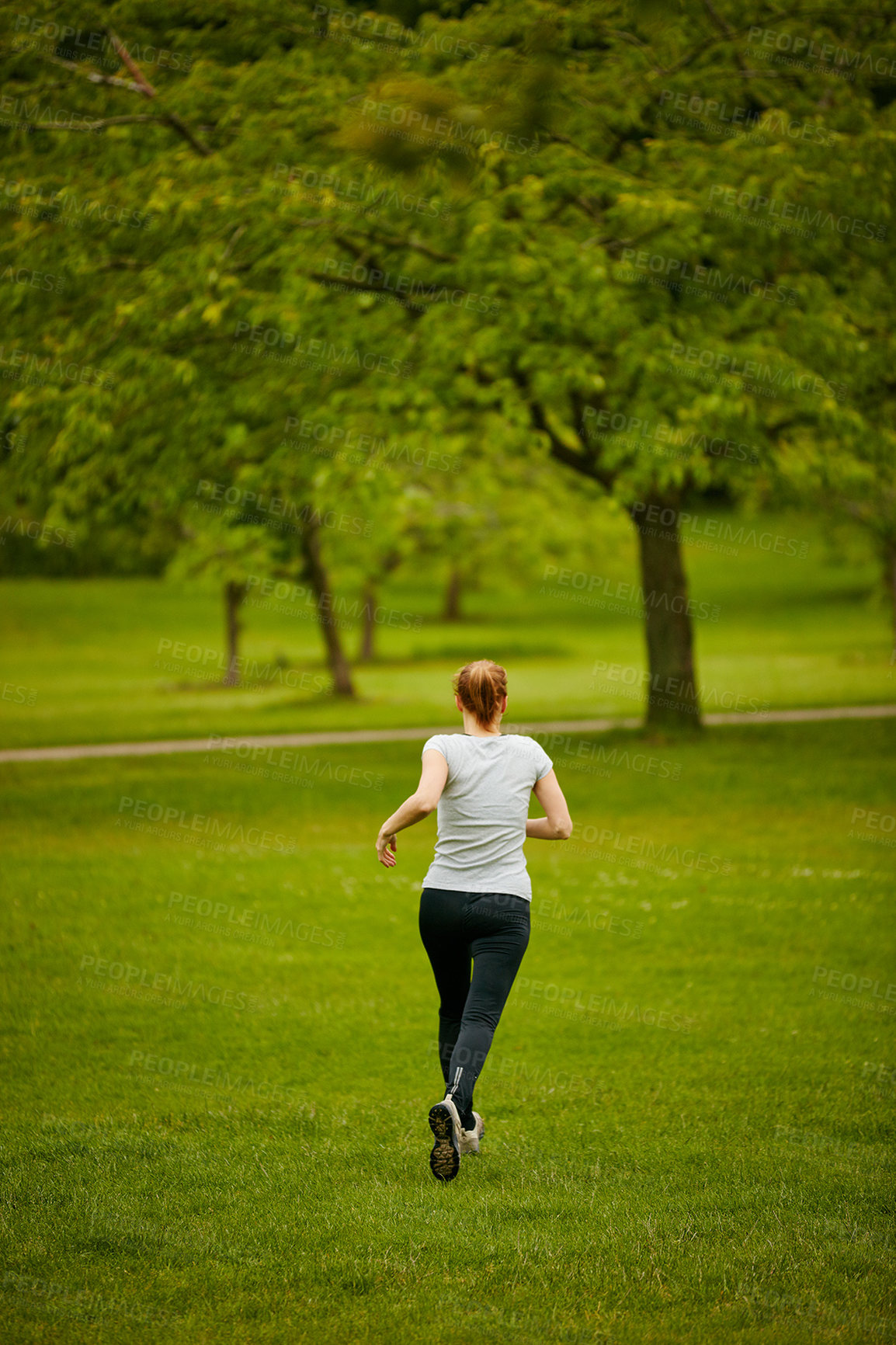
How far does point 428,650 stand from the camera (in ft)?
166

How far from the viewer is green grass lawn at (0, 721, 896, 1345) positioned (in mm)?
4102

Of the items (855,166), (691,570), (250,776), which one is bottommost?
(691,570)

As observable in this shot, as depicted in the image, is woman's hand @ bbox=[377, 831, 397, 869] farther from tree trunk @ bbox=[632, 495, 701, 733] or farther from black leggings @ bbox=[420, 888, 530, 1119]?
tree trunk @ bbox=[632, 495, 701, 733]

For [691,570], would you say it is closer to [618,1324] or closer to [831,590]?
[831,590]

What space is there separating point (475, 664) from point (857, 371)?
40.2 feet

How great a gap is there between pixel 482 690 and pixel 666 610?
13.9 metres

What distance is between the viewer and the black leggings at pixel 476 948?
495 cm

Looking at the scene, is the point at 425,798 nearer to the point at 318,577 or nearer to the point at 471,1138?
the point at 471,1138

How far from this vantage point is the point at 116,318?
14.0 meters

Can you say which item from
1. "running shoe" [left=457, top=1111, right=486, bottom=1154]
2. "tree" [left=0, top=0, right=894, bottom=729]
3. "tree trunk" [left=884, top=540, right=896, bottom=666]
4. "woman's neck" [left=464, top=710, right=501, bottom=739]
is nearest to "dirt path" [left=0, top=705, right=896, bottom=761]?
"tree" [left=0, top=0, right=894, bottom=729]

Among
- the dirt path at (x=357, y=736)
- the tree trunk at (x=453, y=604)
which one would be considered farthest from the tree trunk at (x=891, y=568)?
the tree trunk at (x=453, y=604)

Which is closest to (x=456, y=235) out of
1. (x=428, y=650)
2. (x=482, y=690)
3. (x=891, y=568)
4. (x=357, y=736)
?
(x=357, y=736)

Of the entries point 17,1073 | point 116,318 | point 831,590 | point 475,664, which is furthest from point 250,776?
point 831,590

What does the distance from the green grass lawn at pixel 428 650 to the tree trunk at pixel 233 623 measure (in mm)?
1145
